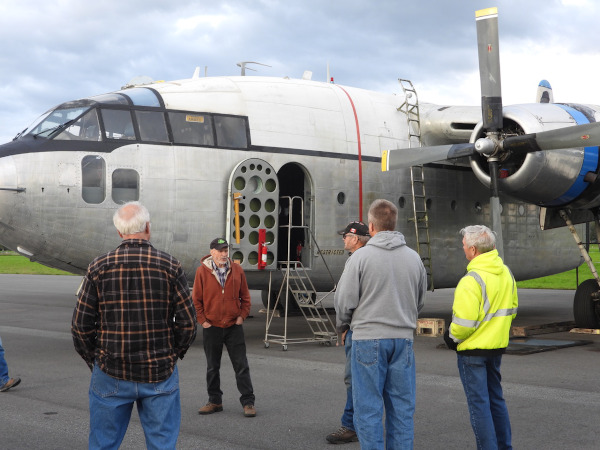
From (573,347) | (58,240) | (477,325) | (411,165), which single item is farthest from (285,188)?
(477,325)

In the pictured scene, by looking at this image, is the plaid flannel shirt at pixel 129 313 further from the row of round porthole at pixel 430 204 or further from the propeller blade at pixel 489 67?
the propeller blade at pixel 489 67

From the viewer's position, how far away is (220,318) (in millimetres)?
7469

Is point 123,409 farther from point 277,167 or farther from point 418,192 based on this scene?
point 418,192

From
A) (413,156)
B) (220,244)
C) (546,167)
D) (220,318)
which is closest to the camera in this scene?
(220,318)

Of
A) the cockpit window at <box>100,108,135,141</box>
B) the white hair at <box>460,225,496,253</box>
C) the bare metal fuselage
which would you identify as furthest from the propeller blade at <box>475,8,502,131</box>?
the white hair at <box>460,225,496,253</box>

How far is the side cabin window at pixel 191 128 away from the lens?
38.5 feet

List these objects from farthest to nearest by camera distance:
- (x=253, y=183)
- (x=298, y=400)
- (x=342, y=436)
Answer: (x=253, y=183), (x=298, y=400), (x=342, y=436)

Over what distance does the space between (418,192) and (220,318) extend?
24.7 ft

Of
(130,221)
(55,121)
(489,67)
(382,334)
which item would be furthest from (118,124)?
(382,334)

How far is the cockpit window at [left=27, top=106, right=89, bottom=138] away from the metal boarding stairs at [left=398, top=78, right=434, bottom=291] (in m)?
6.26

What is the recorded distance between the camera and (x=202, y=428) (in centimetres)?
671

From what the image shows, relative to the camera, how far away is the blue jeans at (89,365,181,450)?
4.13m

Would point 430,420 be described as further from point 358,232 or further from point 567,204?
point 567,204

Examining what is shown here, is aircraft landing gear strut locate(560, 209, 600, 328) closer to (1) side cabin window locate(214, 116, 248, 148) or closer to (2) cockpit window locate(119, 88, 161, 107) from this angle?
(1) side cabin window locate(214, 116, 248, 148)
